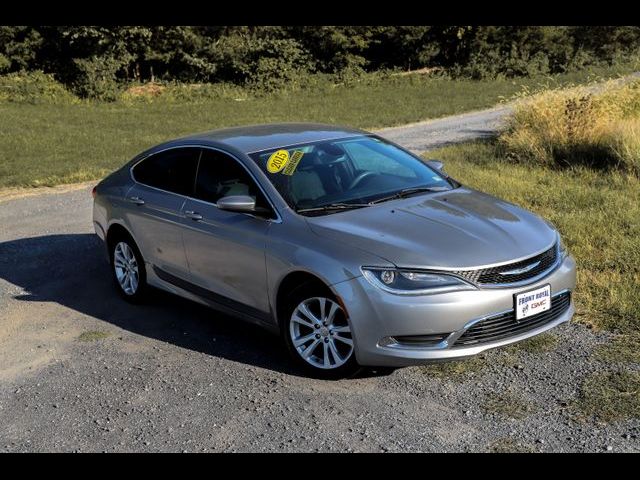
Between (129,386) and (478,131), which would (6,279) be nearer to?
(129,386)

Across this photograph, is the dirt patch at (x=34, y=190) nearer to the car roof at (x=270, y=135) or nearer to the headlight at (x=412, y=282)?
the car roof at (x=270, y=135)

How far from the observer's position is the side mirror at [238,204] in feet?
16.4

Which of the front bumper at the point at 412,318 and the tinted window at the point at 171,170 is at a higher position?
the tinted window at the point at 171,170

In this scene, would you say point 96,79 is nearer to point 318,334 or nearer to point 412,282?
point 318,334

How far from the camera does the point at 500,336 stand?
14.4ft

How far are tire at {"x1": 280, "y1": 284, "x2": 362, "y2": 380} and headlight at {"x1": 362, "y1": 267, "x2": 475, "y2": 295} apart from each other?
1.06 ft

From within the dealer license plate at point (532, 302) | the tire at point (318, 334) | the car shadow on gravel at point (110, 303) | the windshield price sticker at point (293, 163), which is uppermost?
the windshield price sticker at point (293, 163)

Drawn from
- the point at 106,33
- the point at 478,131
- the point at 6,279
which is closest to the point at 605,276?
the point at 6,279

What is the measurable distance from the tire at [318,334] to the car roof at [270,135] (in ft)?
4.56

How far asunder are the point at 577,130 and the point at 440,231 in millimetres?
8320

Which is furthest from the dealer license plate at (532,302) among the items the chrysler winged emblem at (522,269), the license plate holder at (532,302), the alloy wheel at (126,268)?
the alloy wheel at (126,268)

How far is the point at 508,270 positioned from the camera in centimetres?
440
